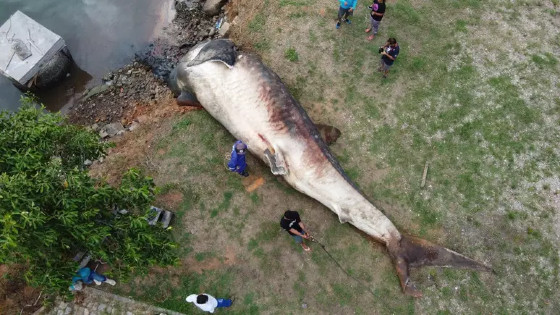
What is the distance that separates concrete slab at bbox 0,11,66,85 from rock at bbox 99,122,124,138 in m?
3.18

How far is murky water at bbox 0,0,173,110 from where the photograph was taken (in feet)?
51.2

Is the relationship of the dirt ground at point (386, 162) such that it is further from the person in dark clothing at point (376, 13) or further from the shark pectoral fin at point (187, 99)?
the person in dark clothing at point (376, 13)

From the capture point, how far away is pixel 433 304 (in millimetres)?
10602

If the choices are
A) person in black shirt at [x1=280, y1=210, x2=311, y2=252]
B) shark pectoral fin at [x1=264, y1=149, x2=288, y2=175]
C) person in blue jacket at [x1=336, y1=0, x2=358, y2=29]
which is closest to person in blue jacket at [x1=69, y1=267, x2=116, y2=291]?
person in black shirt at [x1=280, y1=210, x2=311, y2=252]

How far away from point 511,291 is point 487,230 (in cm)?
165

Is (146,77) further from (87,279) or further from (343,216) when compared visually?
(343,216)

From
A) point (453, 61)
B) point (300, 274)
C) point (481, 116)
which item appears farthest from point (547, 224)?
point (300, 274)

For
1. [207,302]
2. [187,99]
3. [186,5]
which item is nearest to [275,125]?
[187,99]

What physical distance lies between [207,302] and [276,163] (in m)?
3.95

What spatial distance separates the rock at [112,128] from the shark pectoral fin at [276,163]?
577 centimetres

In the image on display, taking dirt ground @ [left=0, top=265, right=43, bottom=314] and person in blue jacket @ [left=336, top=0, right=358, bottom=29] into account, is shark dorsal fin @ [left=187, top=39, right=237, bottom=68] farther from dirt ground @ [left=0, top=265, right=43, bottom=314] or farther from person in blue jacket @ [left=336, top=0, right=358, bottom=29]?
dirt ground @ [left=0, top=265, right=43, bottom=314]

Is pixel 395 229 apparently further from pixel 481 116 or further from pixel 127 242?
pixel 127 242

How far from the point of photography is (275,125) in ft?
37.3

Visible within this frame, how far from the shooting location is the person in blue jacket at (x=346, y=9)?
43.6 feet
